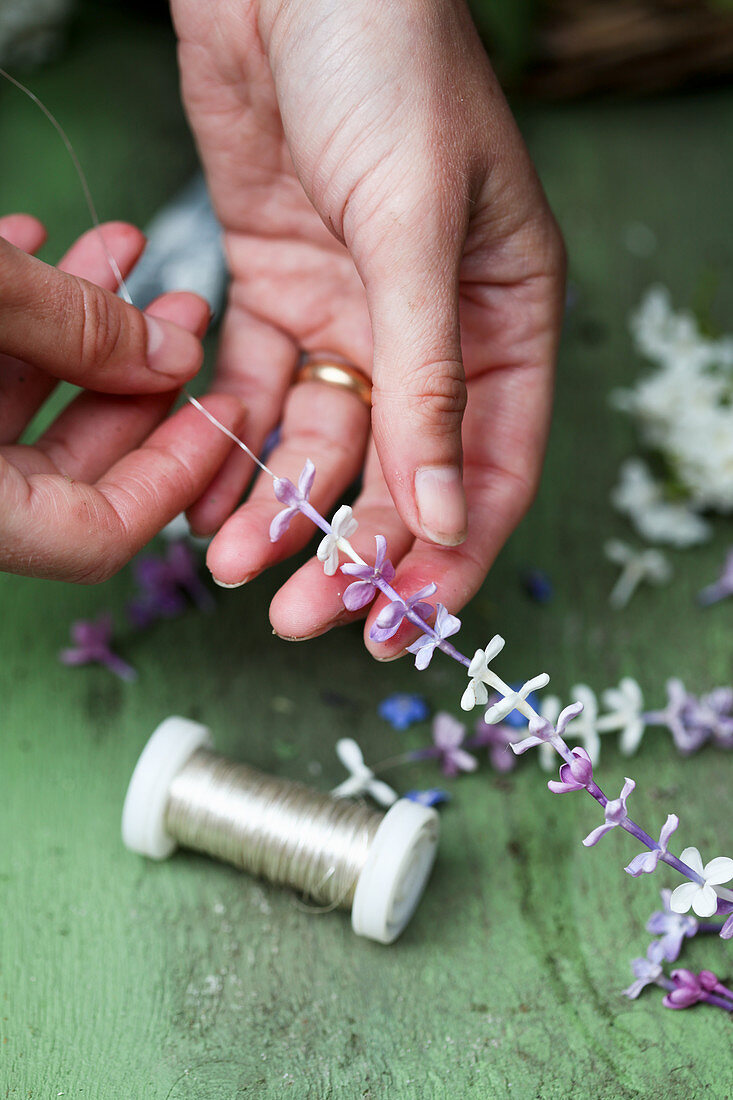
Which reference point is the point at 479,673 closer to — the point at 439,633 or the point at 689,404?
the point at 439,633

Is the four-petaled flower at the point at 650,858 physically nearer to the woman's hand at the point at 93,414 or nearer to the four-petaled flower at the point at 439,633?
the four-petaled flower at the point at 439,633

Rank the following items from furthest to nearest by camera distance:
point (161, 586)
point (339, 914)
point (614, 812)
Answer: point (161, 586) < point (339, 914) < point (614, 812)

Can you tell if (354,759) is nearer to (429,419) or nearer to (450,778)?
(450,778)

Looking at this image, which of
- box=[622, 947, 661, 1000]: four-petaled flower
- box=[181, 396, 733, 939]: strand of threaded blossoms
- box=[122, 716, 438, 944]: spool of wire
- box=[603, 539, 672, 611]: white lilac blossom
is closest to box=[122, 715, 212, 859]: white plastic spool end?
box=[122, 716, 438, 944]: spool of wire

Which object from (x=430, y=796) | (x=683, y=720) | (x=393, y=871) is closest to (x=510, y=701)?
(x=393, y=871)

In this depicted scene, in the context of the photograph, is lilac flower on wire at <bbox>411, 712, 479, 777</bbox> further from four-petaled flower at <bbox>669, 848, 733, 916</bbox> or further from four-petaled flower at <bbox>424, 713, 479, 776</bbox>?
four-petaled flower at <bbox>669, 848, 733, 916</bbox>

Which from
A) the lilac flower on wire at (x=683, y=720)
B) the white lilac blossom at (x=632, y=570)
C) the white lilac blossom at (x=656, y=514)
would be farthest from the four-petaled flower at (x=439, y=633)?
the white lilac blossom at (x=656, y=514)

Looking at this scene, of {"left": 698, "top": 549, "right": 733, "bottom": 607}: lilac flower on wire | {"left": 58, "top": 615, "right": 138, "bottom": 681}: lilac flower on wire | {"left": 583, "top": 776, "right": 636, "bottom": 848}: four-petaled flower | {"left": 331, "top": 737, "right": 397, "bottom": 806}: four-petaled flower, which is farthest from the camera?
{"left": 698, "top": 549, "right": 733, "bottom": 607}: lilac flower on wire
